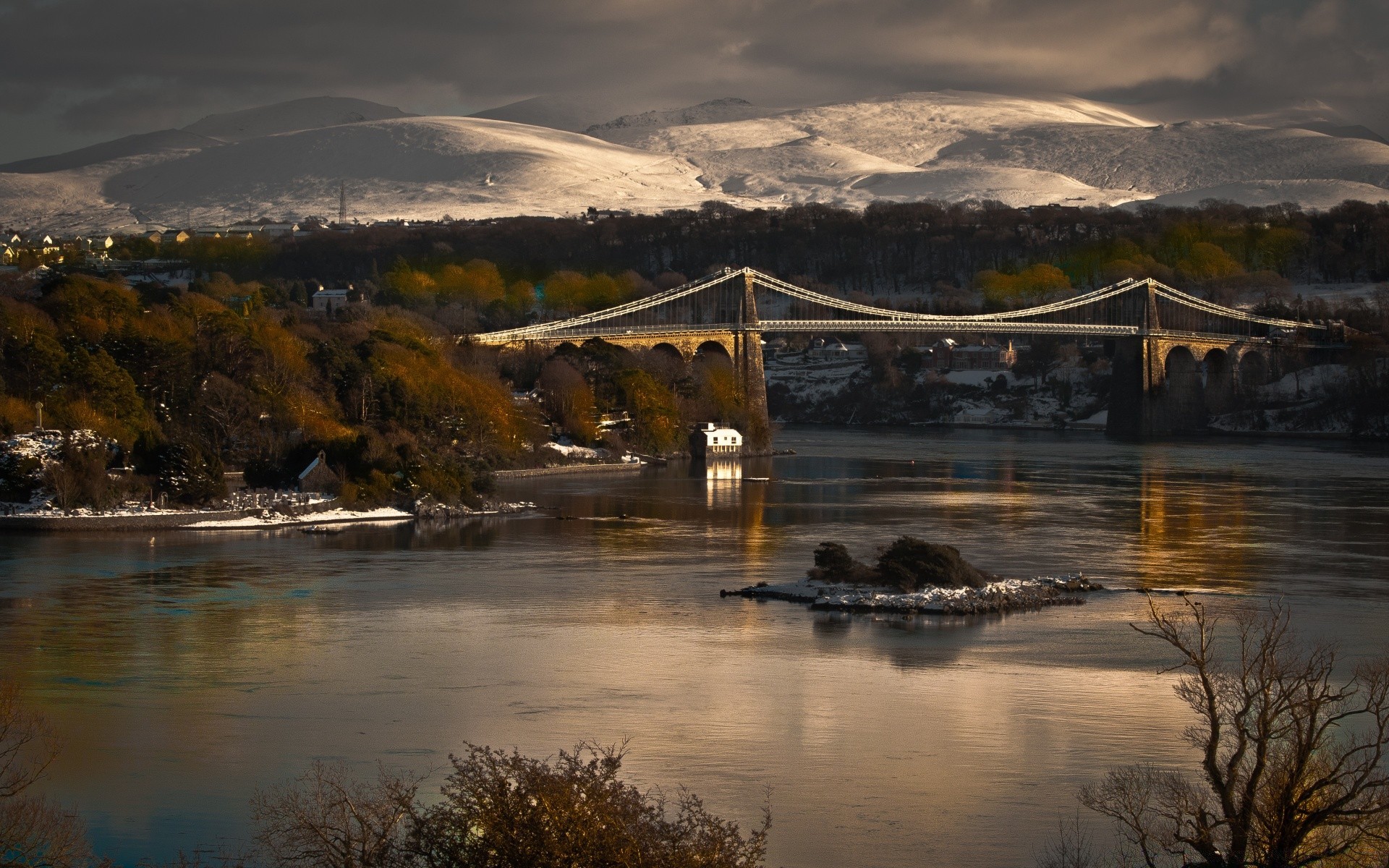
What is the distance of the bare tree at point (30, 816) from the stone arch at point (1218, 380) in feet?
156

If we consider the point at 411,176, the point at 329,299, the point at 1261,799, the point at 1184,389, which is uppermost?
the point at 411,176

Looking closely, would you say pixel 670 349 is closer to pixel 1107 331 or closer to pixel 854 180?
pixel 1107 331

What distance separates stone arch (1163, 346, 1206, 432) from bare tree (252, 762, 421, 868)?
151ft

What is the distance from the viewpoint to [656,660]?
1337 cm

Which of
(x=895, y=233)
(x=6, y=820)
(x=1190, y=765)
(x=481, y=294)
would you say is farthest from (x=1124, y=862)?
(x=895, y=233)

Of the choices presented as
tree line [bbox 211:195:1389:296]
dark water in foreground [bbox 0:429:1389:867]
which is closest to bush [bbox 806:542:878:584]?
dark water in foreground [bbox 0:429:1389:867]

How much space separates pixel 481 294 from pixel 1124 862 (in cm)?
5365

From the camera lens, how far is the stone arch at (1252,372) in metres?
53.8

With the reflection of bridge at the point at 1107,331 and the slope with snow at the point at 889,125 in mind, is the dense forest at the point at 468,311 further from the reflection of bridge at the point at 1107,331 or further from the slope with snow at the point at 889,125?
the slope with snow at the point at 889,125

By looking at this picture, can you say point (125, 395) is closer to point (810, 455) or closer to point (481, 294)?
point (810, 455)

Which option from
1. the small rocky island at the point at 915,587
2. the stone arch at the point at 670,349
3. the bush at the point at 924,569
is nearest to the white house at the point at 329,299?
the stone arch at the point at 670,349

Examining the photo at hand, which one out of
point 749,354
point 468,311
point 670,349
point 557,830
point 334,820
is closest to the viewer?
point 557,830

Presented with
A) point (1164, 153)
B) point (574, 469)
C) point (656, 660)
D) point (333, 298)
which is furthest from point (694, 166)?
point (656, 660)

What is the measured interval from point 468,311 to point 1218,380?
905 inches
